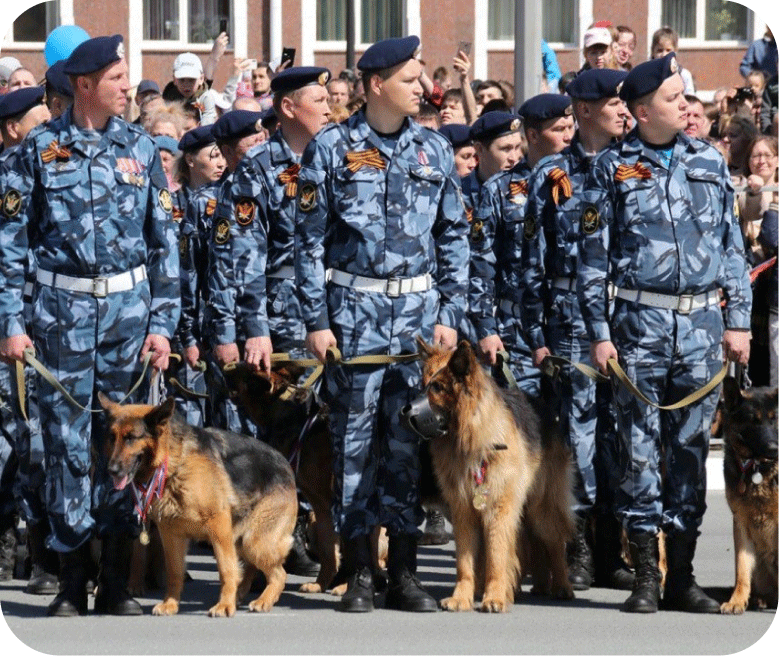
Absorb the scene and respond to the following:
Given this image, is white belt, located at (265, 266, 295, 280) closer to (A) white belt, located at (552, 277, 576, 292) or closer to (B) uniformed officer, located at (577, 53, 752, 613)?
(A) white belt, located at (552, 277, 576, 292)

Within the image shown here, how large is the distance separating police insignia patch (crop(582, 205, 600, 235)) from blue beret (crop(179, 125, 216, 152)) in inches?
118

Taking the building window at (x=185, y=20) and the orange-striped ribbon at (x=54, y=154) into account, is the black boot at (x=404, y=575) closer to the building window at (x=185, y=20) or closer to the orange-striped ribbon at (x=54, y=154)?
the orange-striped ribbon at (x=54, y=154)

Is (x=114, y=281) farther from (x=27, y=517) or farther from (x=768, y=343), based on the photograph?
(x=768, y=343)

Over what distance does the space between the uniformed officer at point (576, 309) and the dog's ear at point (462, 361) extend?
120 centimetres

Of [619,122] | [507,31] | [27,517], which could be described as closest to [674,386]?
[619,122]

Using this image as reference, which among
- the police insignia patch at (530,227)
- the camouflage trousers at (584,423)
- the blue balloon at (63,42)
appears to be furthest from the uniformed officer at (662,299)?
the blue balloon at (63,42)

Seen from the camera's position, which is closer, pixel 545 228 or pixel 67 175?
pixel 67 175

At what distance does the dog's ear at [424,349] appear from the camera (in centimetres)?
820

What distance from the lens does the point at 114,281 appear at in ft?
26.4

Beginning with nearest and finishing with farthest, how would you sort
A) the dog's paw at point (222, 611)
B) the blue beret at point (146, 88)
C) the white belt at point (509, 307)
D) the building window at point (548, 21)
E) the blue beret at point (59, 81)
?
the dog's paw at point (222, 611) < the white belt at point (509, 307) < the blue beret at point (59, 81) < the blue beret at point (146, 88) < the building window at point (548, 21)

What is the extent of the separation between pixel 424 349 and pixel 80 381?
163 cm

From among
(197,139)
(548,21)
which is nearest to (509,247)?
(197,139)

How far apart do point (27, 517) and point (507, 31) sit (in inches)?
644

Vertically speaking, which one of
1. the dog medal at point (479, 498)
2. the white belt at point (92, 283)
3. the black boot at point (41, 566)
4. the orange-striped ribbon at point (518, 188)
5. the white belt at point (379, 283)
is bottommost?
the black boot at point (41, 566)
